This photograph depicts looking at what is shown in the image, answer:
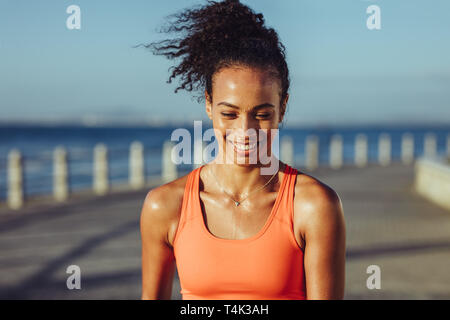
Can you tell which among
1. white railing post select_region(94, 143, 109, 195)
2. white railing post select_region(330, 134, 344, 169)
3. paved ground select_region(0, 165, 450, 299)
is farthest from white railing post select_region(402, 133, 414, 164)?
white railing post select_region(94, 143, 109, 195)

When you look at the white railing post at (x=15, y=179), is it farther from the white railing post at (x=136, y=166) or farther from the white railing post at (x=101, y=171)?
the white railing post at (x=136, y=166)

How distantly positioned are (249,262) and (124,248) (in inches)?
239

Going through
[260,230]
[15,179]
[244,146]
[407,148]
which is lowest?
[407,148]

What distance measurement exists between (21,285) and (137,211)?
18.0ft

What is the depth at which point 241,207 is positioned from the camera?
6.83 feet

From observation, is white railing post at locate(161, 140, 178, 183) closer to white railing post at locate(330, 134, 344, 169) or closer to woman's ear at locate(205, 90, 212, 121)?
white railing post at locate(330, 134, 344, 169)

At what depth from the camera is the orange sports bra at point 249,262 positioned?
1894mm

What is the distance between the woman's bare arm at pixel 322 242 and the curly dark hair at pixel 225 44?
1.33 feet

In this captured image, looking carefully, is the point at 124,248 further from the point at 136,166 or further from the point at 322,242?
the point at 136,166

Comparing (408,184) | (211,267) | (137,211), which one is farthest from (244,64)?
(408,184)

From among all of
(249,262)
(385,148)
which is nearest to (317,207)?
(249,262)

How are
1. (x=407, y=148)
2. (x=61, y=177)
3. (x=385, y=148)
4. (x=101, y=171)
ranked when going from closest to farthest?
1. (x=61, y=177)
2. (x=101, y=171)
3. (x=385, y=148)
4. (x=407, y=148)

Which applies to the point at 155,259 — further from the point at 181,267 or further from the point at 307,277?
the point at 307,277
